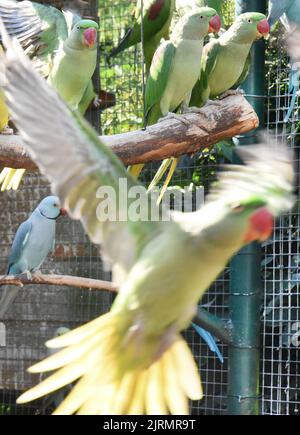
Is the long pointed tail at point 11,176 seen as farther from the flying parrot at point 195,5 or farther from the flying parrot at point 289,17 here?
the flying parrot at point 289,17

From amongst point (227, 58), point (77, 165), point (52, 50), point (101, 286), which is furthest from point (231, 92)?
point (77, 165)

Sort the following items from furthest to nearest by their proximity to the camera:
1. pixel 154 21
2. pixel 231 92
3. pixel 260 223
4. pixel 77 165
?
1. pixel 154 21
2. pixel 231 92
3. pixel 77 165
4. pixel 260 223

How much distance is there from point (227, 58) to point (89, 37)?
370 millimetres

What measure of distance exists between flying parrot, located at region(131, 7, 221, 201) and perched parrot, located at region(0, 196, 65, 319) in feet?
1.75

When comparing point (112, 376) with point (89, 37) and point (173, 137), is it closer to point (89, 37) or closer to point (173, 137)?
point (173, 137)

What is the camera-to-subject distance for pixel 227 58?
1825 millimetres

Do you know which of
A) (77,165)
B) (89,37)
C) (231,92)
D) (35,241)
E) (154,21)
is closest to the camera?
(77,165)

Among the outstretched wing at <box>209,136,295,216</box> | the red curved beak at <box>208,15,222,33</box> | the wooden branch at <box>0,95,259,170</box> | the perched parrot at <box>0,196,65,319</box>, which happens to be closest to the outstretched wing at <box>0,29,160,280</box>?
the outstretched wing at <box>209,136,295,216</box>

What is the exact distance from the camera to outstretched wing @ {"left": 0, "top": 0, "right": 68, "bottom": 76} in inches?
72.5

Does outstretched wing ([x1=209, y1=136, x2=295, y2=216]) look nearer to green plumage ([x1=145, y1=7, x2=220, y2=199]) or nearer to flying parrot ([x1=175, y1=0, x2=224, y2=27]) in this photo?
green plumage ([x1=145, y1=7, x2=220, y2=199])

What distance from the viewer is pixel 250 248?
1.90 metres
